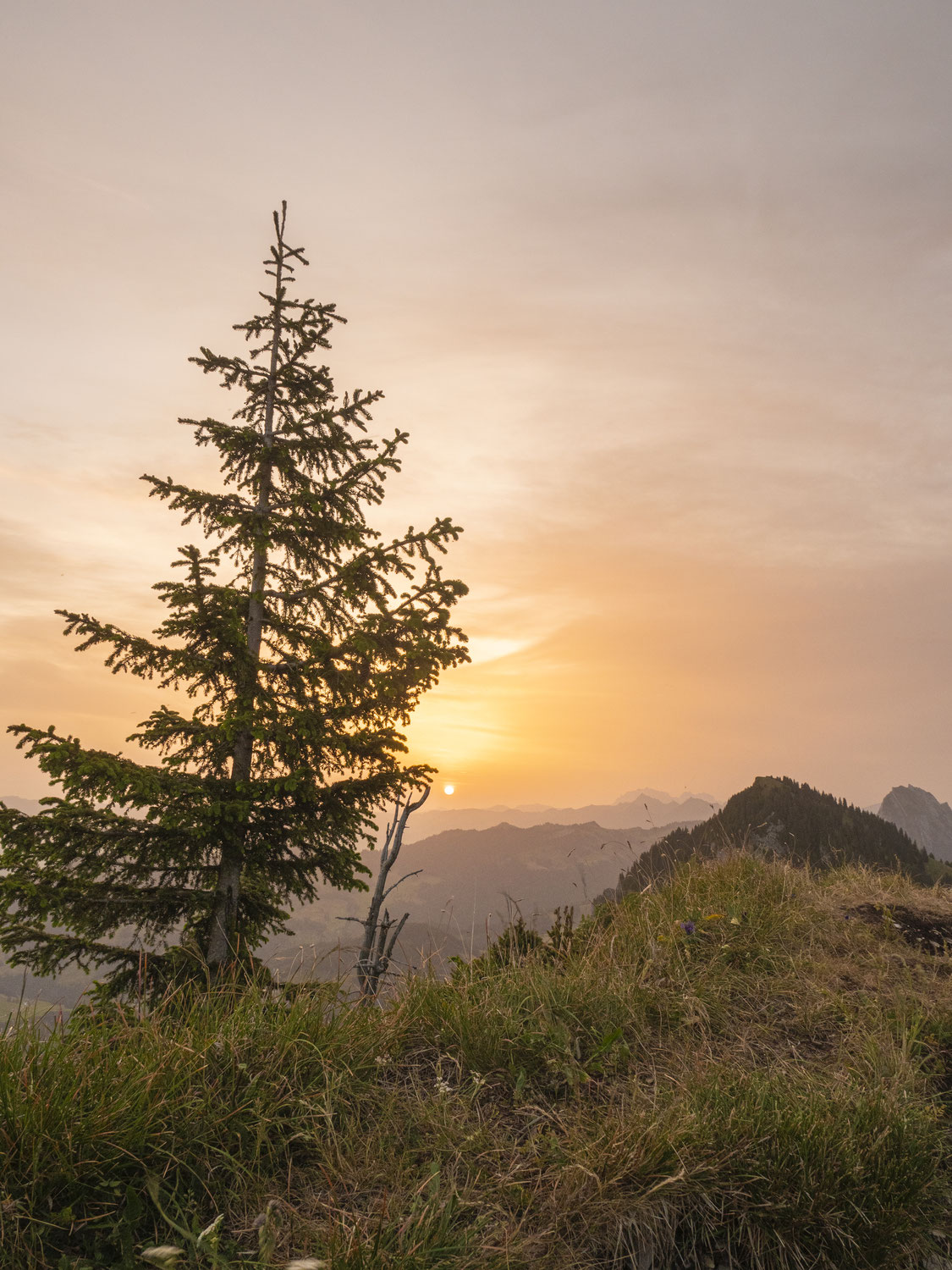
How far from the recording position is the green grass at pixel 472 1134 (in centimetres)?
228

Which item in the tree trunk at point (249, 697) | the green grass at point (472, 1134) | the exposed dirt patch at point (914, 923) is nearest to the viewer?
the green grass at point (472, 1134)

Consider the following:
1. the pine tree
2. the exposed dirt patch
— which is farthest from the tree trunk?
the exposed dirt patch

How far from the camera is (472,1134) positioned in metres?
2.87

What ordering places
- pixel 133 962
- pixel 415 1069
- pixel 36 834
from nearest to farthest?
pixel 415 1069 < pixel 36 834 < pixel 133 962

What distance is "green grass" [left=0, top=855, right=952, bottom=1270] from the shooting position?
89.9 inches

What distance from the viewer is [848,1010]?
4559 millimetres

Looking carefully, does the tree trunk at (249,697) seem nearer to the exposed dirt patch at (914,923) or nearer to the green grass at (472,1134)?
the green grass at (472,1134)

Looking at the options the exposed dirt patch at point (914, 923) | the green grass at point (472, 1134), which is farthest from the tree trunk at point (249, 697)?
the exposed dirt patch at point (914, 923)

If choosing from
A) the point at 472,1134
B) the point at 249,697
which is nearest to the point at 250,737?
the point at 249,697

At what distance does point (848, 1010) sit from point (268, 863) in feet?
23.4

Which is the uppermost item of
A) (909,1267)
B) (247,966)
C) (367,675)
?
(367,675)

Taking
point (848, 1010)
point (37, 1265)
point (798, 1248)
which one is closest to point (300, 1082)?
point (37, 1265)

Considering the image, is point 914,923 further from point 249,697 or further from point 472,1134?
point 249,697

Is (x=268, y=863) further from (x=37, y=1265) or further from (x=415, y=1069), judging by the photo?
(x=37, y=1265)
